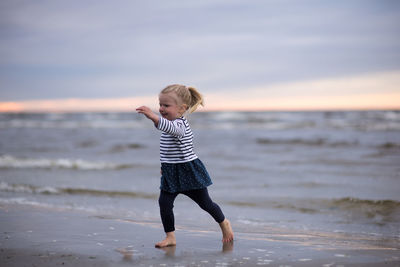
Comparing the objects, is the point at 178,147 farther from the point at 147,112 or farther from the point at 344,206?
the point at 344,206

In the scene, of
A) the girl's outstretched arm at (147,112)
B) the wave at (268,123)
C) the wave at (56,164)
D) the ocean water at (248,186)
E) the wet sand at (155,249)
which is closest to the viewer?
the wet sand at (155,249)

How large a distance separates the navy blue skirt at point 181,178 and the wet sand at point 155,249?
51cm

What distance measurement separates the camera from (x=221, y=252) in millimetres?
3740

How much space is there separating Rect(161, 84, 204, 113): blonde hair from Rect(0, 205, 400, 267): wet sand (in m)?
1.25

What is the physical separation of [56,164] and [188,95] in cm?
798

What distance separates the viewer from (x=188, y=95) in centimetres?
402

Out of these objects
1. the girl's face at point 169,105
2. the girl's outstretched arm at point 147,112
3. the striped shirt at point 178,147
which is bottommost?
the striped shirt at point 178,147

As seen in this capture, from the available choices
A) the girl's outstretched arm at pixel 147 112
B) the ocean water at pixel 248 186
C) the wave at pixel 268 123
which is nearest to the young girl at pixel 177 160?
the girl's outstretched arm at pixel 147 112

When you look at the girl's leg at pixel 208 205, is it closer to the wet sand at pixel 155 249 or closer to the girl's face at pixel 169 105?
the wet sand at pixel 155 249

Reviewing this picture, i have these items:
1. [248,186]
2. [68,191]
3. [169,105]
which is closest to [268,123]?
[248,186]

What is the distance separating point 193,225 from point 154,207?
4.82 ft

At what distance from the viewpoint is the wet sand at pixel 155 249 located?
3.41 m

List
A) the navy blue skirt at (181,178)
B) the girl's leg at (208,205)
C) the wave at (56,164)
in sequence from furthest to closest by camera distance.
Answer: the wave at (56,164) < the girl's leg at (208,205) < the navy blue skirt at (181,178)

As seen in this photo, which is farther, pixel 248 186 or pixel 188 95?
pixel 248 186
